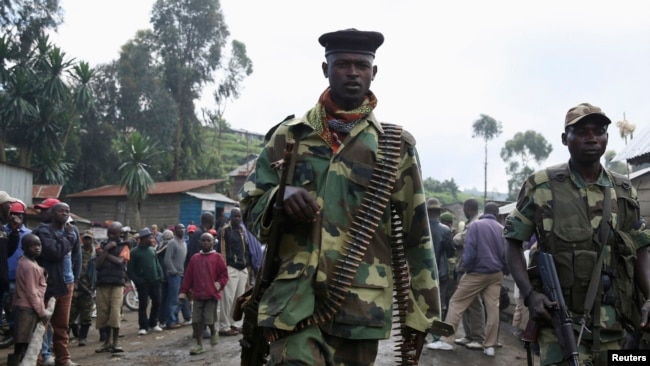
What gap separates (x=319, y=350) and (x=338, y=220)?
1.99 feet

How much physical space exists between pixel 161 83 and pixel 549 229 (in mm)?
52228

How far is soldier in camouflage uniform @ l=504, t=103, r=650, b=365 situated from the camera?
13.0 ft

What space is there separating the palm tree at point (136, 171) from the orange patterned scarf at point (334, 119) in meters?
42.5

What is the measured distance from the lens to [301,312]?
118 inches

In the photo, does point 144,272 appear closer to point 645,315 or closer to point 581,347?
point 581,347

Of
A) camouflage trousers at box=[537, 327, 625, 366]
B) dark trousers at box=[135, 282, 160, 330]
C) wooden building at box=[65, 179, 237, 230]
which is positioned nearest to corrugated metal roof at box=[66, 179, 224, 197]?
wooden building at box=[65, 179, 237, 230]

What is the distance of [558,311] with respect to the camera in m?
3.86

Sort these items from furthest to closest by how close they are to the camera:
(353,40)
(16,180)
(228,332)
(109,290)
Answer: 1. (16,180)
2. (228,332)
3. (109,290)
4. (353,40)

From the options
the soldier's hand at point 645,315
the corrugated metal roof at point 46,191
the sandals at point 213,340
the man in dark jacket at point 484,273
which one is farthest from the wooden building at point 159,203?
the soldier's hand at point 645,315

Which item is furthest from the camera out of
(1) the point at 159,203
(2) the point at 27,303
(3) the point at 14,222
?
(1) the point at 159,203

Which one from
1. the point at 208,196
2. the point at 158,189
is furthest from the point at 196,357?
the point at 158,189

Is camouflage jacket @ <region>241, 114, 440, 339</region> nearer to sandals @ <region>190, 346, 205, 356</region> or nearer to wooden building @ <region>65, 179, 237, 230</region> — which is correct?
sandals @ <region>190, 346, 205, 356</region>

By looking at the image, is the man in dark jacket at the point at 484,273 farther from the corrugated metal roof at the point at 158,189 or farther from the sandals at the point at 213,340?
the corrugated metal roof at the point at 158,189

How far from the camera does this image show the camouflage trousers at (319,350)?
294 centimetres
